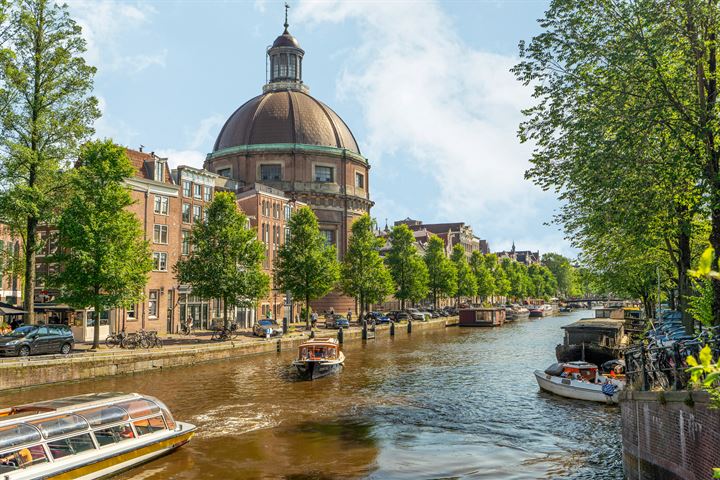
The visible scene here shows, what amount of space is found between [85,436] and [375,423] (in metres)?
12.6

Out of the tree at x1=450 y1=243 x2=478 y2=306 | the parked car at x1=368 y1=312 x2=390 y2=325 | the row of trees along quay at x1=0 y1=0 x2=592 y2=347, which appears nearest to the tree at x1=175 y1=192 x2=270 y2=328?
the row of trees along quay at x1=0 y1=0 x2=592 y2=347

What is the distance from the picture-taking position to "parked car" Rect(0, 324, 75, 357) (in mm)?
34906

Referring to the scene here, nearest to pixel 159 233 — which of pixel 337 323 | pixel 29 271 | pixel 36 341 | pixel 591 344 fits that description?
A: pixel 29 271

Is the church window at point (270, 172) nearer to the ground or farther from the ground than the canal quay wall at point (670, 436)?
farther from the ground

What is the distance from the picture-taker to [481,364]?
48281mm

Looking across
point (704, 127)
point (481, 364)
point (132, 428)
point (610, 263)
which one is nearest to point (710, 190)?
point (704, 127)

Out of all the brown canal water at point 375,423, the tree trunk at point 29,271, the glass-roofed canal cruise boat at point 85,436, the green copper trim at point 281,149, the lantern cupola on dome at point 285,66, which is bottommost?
the brown canal water at point 375,423

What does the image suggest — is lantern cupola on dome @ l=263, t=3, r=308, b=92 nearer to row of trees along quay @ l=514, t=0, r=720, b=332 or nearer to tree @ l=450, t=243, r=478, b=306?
tree @ l=450, t=243, r=478, b=306

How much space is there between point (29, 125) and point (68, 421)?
2719 cm

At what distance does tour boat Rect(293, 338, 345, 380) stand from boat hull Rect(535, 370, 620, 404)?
564 inches

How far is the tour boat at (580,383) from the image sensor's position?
31219mm

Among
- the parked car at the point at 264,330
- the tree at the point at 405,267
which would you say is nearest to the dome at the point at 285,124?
the tree at the point at 405,267

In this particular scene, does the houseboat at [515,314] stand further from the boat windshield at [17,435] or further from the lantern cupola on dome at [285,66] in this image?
the boat windshield at [17,435]

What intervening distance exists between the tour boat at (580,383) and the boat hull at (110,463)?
20.3m
